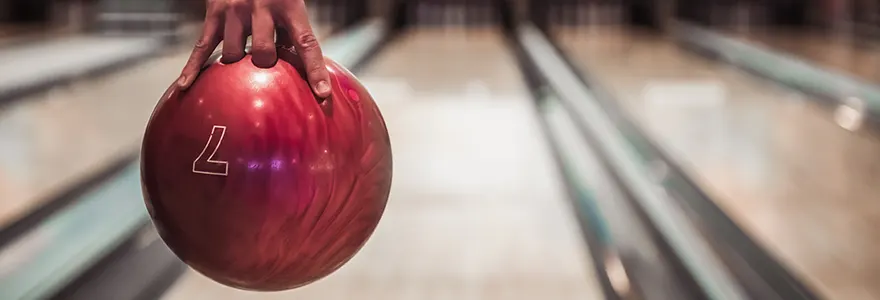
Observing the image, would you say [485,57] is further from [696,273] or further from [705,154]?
[696,273]

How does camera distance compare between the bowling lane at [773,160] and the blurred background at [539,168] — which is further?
the bowling lane at [773,160]

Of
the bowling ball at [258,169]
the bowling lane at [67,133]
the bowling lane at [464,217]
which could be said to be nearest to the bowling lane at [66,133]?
the bowling lane at [67,133]

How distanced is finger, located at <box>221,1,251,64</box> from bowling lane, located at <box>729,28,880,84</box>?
2.93 m

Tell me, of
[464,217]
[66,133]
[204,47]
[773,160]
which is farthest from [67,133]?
[204,47]

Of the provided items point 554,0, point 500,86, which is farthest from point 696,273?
point 554,0

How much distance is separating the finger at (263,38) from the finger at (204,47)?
0.11 ft

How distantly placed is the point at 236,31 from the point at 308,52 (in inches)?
2.2

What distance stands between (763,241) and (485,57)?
2.74 m

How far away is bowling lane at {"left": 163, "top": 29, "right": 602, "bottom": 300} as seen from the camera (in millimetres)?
1389

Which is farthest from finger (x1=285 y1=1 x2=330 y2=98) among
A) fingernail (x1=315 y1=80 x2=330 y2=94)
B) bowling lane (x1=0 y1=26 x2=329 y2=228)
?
bowling lane (x1=0 y1=26 x2=329 y2=228)

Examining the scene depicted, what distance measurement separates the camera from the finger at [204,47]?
2.35ft

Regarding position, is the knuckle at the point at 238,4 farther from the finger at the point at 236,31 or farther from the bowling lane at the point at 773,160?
the bowling lane at the point at 773,160

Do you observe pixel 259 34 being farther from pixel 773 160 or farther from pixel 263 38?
pixel 773 160

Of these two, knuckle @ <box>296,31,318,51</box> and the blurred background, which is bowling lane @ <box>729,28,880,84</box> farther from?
knuckle @ <box>296,31,318,51</box>
